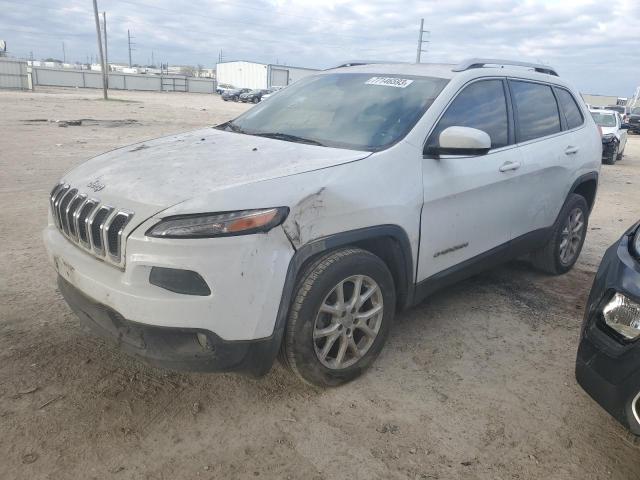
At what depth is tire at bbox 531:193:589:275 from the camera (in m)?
4.63

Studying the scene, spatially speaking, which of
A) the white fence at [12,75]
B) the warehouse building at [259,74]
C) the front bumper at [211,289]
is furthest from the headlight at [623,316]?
the warehouse building at [259,74]

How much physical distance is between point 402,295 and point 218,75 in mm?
102737

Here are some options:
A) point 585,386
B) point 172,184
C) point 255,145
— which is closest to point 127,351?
point 172,184

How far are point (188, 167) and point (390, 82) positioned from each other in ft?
5.19

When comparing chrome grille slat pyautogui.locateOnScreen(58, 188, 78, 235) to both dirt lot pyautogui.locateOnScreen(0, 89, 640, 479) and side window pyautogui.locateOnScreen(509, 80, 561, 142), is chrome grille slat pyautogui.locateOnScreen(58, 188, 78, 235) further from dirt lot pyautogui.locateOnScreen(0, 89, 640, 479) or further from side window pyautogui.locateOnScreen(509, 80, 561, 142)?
side window pyautogui.locateOnScreen(509, 80, 561, 142)

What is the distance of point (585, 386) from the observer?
241 cm

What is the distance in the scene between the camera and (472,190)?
3377 millimetres

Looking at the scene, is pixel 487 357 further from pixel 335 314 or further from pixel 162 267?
pixel 162 267

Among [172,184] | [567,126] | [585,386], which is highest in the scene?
[567,126]

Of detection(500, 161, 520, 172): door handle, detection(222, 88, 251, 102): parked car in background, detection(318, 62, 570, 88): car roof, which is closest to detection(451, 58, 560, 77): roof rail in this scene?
detection(318, 62, 570, 88): car roof

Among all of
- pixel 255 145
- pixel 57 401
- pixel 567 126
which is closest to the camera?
pixel 57 401

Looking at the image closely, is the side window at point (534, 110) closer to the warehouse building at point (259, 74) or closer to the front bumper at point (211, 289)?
the front bumper at point (211, 289)

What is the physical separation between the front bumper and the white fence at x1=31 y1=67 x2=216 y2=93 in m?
57.5

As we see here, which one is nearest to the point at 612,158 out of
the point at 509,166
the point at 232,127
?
the point at 509,166
